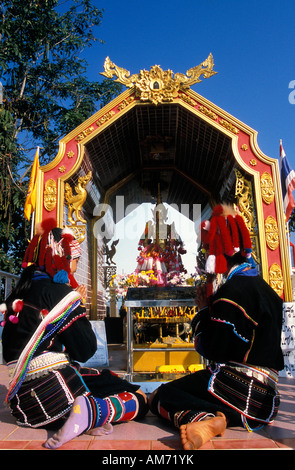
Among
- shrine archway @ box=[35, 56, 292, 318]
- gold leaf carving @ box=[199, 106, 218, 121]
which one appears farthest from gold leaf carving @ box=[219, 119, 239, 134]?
gold leaf carving @ box=[199, 106, 218, 121]

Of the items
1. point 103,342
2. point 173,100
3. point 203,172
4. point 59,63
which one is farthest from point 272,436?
point 59,63

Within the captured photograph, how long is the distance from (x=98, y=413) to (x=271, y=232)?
408 cm

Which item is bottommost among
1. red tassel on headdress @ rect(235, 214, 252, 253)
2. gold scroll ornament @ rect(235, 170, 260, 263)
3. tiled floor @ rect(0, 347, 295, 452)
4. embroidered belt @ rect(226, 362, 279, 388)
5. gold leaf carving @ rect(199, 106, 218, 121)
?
tiled floor @ rect(0, 347, 295, 452)

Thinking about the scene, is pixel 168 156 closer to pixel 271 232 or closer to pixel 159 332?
pixel 271 232

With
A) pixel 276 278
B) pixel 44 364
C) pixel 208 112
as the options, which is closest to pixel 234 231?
pixel 44 364

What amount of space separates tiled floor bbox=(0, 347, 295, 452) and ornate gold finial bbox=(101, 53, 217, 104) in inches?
195

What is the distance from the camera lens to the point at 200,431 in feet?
7.22

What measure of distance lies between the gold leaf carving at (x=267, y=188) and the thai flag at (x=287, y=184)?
0.52 metres

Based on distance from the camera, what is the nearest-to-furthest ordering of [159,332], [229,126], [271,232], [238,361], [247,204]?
[238,361] → [271,232] → [247,204] → [229,126] → [159,332]

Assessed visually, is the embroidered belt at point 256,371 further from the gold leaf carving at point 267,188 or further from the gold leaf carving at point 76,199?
the gold leaf carving at point 76,199

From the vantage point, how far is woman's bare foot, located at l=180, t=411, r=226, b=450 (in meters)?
2.14

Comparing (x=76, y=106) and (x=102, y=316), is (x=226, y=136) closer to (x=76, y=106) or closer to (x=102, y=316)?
(x=102, y=316)

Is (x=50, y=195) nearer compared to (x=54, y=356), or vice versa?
(x=54, y=356)

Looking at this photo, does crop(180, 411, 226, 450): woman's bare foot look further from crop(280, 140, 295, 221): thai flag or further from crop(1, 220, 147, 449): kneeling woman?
crop(280, 140, 295, 221): thai flag
